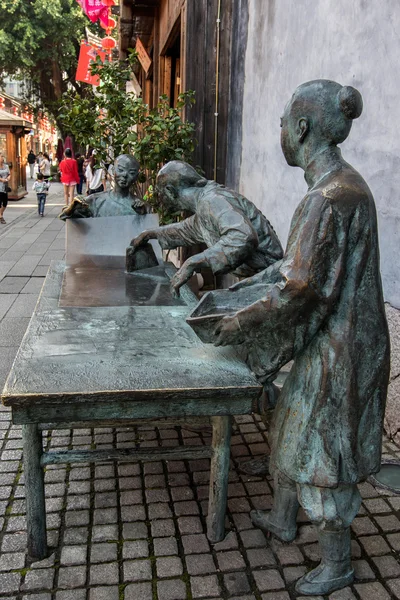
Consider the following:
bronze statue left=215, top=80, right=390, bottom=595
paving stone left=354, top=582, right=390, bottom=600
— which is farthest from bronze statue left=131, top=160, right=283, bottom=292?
paving stone left=354, top=582, right=390, bottom=600

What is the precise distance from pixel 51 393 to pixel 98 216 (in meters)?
3.29

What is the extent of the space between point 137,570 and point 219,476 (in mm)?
486

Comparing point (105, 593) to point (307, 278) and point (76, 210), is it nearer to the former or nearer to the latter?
point (307, 278)

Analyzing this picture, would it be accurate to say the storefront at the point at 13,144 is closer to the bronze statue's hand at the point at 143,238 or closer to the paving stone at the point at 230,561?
the bronze statue's hand at the point at 143,238

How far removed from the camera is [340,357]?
208cm

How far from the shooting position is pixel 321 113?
79.1 inches

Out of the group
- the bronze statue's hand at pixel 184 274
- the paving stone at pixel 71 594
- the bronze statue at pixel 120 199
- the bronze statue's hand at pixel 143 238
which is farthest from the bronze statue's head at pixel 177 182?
the paving stone at pixel 71 594

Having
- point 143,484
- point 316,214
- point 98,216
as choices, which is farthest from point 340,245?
point 98,216

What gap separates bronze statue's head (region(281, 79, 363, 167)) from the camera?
199cm

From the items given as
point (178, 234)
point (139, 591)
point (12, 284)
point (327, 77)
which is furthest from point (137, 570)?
point (12, 284)

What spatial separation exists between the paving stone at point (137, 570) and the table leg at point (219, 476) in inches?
12.4

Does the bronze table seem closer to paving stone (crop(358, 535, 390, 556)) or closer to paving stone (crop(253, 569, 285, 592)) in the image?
paving stone (crop(253, 569, 285, 592))

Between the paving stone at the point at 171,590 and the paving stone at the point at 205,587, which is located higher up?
the paving stone at the point at 171,590

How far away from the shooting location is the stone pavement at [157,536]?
230 cm
